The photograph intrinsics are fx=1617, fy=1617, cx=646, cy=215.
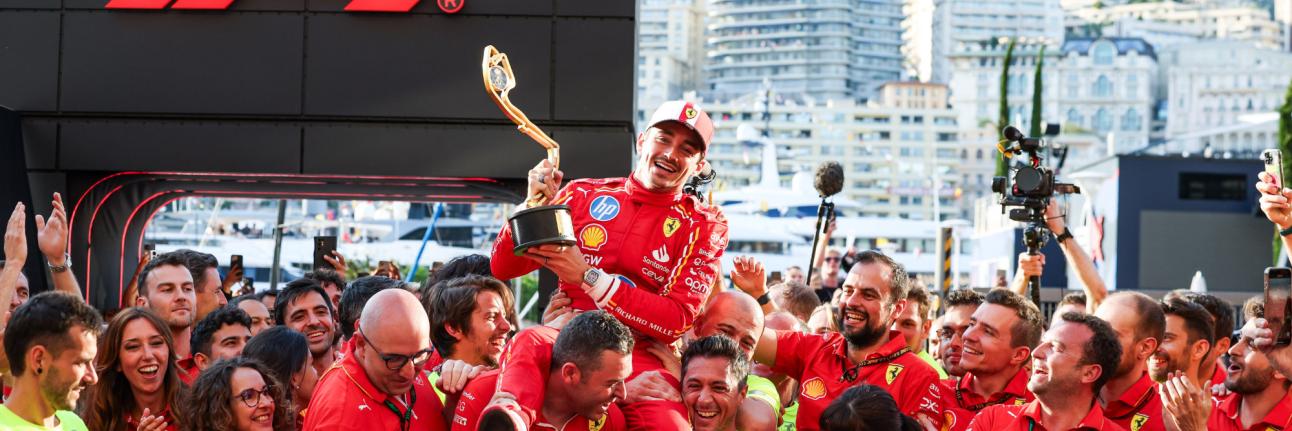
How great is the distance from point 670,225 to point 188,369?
2.43m

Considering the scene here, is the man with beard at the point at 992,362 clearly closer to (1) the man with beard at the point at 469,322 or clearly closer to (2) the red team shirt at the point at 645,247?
(2) the red team shirt at the point at 645,247

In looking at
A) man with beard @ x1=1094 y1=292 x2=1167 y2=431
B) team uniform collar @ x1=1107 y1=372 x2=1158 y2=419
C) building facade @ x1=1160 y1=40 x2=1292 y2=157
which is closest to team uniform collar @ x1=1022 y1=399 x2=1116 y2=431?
man with beard @ x1=1094 y1=292 x2=1167 y2=431

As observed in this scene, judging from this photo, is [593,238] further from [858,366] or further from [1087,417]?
[1087,417]

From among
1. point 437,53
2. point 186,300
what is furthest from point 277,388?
point 437,53

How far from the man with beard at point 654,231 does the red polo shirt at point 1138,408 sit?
1.66 m

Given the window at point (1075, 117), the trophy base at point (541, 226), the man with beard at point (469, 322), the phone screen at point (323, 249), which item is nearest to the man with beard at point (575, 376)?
the trophy base at point (541, 226)

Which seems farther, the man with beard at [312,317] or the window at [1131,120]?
the window at [1131,120]

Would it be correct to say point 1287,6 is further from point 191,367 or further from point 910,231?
point 191,367

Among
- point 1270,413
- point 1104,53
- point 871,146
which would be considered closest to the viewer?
point 1270,413

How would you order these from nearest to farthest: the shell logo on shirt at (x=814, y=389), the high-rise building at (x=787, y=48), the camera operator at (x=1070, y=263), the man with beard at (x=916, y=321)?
the shell logo on shirt at (x=814, y=389) < the man with beard at (x=916, y=321) < the camera operator at (x=1070, y=263) < the high-rise building at (x=787, y=48)

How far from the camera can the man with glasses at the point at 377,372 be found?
5.18m

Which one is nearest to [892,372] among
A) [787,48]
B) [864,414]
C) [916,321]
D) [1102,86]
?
[916,321]

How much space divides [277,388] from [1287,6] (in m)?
205

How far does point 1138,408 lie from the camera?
6219 millimetres
